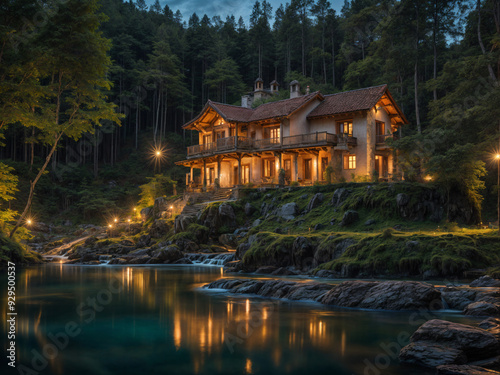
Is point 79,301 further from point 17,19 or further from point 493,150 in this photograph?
point 493,150

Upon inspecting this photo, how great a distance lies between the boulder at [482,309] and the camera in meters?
10.1

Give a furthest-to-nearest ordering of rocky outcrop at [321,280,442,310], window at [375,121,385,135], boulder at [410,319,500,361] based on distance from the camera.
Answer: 1. window at [375,121,385,135]
2. rocky outcrop at [321,280,442,310]
3. boulder at [410,319,500,361]

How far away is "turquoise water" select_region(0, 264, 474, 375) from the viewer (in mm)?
7109

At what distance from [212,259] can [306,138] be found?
14233 millimetres

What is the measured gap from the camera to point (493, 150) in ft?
85.6

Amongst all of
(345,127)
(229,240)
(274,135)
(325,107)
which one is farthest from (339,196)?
(274,135)

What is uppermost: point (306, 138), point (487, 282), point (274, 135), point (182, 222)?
point (274, 135)

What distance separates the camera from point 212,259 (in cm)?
2522

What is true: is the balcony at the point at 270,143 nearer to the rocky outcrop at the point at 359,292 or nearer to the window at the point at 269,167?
the window at the point at 269,167

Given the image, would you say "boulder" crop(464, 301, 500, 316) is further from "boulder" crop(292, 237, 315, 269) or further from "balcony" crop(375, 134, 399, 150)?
"balcony" crop(375, 134, 399, 150)

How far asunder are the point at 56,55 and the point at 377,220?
65.4 ft

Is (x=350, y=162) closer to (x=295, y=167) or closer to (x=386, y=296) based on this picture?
(x=295, y=167)

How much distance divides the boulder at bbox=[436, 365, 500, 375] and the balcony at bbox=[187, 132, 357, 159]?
2673 centimetres

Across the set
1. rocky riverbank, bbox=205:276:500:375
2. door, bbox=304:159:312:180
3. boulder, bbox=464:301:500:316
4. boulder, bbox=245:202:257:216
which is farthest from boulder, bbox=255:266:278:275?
door, bbox=304:159:312:180
